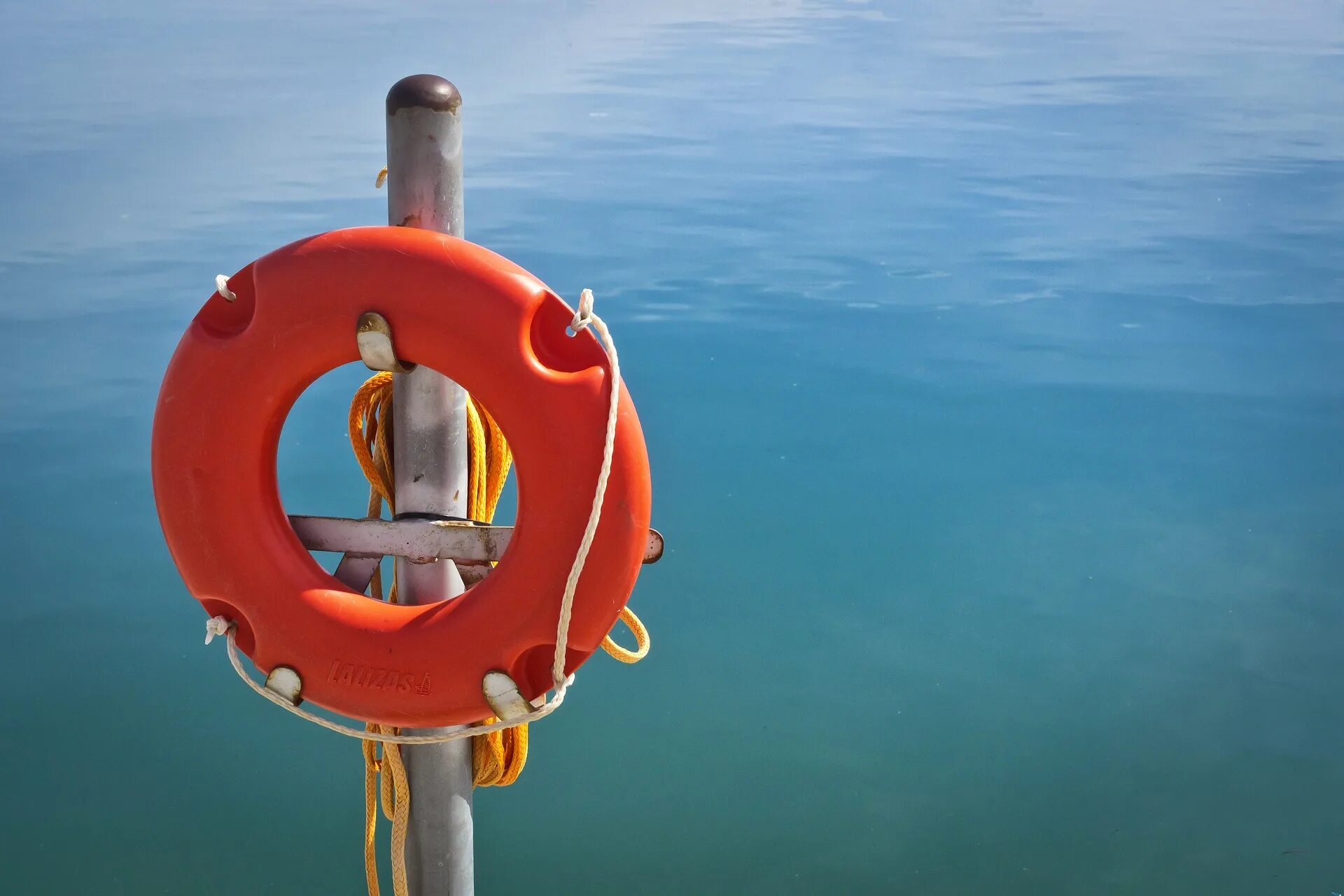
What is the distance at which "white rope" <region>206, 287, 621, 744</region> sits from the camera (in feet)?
3.58

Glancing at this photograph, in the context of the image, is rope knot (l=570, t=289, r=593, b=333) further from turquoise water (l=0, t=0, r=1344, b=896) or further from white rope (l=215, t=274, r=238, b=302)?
turquoise water (l=0, t=0, r=1344, b=896)

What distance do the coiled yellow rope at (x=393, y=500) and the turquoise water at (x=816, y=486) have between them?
103cm

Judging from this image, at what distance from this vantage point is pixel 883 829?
2396mm

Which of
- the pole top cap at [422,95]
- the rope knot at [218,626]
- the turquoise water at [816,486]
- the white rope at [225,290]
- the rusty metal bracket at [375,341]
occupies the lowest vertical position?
the turquoise water at [816,486]

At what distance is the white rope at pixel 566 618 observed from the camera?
109 cm

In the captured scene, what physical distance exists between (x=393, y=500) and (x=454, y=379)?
21 cm

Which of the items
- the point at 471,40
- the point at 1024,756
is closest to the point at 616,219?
the point at 1024,756

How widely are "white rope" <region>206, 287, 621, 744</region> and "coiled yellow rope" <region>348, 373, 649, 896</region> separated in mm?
59

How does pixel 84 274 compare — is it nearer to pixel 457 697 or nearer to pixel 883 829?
pixel 883 829

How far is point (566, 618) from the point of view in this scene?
1.12 metres

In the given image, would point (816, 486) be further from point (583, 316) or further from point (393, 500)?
point (583, 316)

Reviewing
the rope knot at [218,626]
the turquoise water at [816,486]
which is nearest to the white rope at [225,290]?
the rope knot at [218,626]

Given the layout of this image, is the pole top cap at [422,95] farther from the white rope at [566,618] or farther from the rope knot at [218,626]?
the rope knot at [218,626]

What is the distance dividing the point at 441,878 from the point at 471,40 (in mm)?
9003
